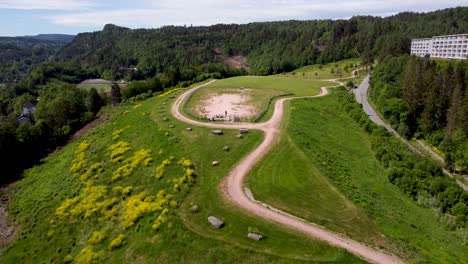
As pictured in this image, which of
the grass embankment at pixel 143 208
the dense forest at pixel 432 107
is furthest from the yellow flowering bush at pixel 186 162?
the dense forest at pixel 432 107

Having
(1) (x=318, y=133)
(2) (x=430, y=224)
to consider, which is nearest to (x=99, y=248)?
(2) (x=430, y=224)

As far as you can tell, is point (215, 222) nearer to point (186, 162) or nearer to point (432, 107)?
point (186, 162)

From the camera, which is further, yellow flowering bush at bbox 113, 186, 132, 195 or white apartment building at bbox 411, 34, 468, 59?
Result: white apartment building at bbox 411, 34, 468, 59

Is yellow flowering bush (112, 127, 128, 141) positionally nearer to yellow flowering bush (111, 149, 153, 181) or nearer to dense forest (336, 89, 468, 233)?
yellow flowering bush (111, 149, 153, 181)

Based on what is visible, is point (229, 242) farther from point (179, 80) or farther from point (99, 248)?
point (179, 80)

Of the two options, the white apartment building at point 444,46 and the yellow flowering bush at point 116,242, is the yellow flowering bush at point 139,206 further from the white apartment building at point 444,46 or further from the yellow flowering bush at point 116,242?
the white apartment building at point 444,46

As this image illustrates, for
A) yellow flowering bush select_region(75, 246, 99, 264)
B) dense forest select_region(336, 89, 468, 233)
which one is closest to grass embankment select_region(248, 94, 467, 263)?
dense forest select_region(336, 89, 468, 233)

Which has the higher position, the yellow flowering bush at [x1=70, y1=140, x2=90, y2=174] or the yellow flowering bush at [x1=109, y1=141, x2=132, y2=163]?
the yellow flowering bush at [x1=109, y1=141, x2=132, y2=163]
